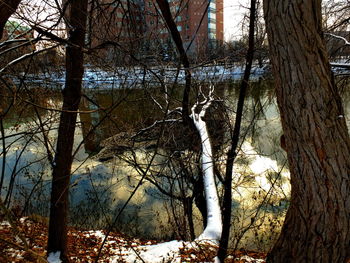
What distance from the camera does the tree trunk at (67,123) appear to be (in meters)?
3.18

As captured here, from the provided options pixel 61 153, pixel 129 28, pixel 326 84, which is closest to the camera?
pixel 326 84

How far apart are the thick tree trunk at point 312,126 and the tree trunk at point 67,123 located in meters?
2.26

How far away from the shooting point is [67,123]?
3320 mm

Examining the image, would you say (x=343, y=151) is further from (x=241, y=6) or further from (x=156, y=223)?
(x=156, y=223)

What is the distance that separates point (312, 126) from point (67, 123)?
2.70 metres

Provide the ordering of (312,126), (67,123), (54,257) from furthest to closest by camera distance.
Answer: (54,257)
(67,123)
(312,126)

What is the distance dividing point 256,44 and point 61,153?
2.69m

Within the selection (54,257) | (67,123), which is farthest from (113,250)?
(67,123)

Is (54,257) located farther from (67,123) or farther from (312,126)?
(312,126)

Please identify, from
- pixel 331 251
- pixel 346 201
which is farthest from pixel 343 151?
pixel 331 251

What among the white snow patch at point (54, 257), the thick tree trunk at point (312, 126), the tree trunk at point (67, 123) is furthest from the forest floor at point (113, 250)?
the thick tree trunk at point (312, 126)

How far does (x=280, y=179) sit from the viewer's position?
678 cm

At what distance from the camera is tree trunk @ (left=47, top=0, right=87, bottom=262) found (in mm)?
3182

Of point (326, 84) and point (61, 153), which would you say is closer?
point (326, 84)
